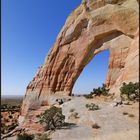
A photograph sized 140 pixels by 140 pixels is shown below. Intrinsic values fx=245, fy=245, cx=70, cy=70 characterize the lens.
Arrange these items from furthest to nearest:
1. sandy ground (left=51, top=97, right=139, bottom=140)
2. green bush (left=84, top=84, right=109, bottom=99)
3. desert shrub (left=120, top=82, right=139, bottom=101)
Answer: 1. green bush (left=84, top=84, right=109, bottom=99)
2. desert shrub (left=120, top=82, right=139, bottom=101)
3. sandy ground (left=51, top=97, right=139, bottom=140)

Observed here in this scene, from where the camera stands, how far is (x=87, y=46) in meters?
36.1

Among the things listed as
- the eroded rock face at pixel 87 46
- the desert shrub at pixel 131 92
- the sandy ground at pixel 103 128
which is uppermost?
the eroded rock face at pixel 87 46

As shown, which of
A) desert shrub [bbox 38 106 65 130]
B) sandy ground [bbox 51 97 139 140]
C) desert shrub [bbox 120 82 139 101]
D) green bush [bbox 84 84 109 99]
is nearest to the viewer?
sandy ground [bbox 51 97 139 140]

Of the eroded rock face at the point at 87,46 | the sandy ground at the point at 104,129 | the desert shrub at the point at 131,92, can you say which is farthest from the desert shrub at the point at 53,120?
the eroded rock face at the point at 87,46

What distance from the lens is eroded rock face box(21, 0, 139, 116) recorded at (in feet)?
107

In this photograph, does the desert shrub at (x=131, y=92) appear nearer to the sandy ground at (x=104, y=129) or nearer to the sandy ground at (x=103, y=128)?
the sandy ground at (x=103, y=128)

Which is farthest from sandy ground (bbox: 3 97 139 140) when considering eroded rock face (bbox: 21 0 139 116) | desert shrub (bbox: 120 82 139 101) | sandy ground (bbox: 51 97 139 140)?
eroded rock face (bbox: 21 0 139 116)

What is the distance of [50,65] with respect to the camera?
40.8 m

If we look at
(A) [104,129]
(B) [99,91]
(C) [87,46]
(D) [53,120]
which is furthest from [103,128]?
(C) [87,46]

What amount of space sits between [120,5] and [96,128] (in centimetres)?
2688

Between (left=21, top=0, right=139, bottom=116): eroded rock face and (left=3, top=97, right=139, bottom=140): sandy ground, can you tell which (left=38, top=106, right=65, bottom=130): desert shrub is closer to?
(left=3, top=97, right=139, bottom=140): sandy ground

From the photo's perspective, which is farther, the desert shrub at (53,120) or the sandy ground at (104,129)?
the desert shrub at (53,120)

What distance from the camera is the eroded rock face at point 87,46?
1289 inches

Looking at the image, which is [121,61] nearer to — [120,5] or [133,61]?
[133,61]
